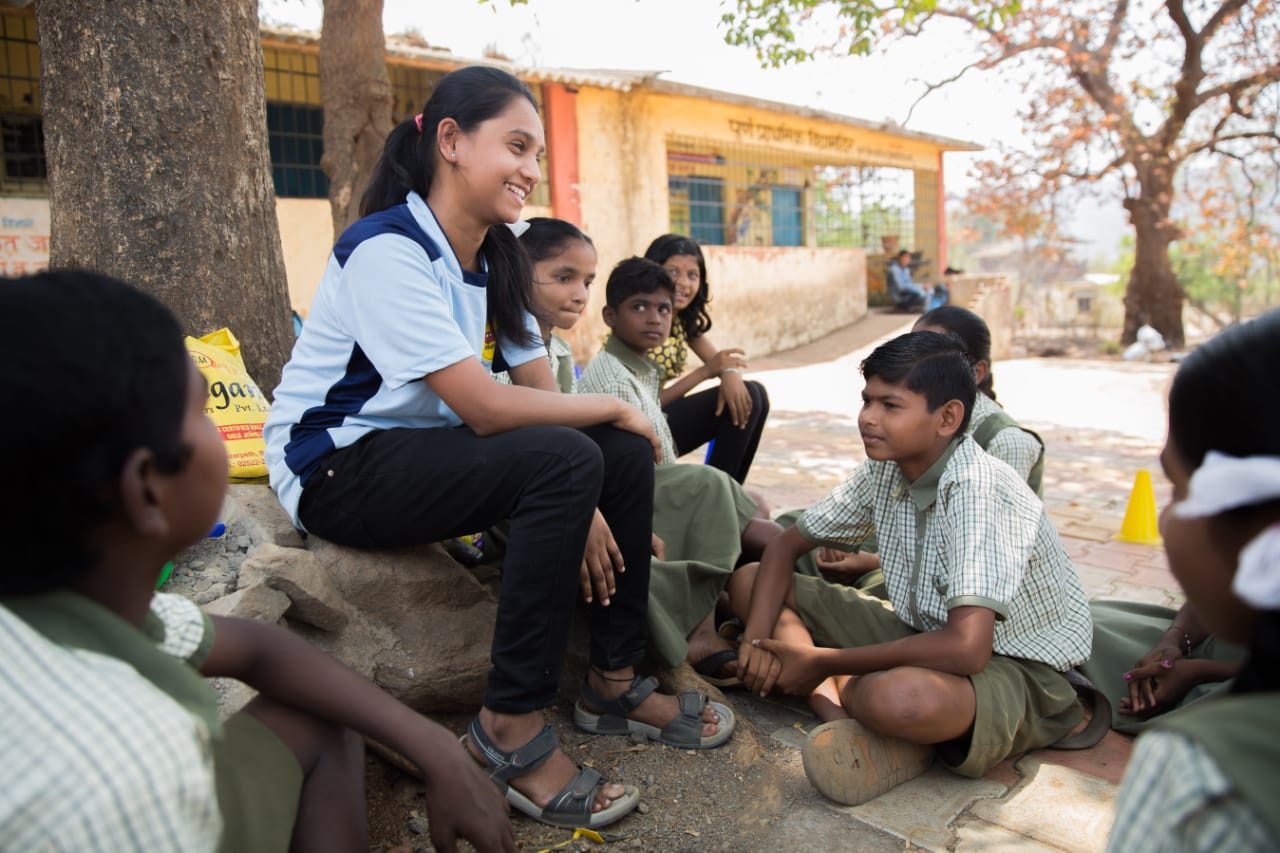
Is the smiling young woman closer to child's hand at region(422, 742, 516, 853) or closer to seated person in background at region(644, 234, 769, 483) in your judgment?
child's hand at region(422, 742, 516, 853)

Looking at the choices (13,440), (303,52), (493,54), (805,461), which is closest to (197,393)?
(13,440)

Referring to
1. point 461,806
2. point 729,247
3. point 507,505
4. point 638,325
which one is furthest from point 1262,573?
point 729,247

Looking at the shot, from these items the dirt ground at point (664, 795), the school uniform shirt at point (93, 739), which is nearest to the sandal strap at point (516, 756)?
the dirt ground at point (664, 795)

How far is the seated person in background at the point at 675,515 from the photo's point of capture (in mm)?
2668

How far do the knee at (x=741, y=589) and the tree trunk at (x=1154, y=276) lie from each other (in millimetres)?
14722

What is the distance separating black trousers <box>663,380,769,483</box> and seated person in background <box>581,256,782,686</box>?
39 centimetres

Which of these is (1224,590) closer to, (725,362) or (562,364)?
(562,364)

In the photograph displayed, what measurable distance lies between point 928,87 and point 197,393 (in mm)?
15485

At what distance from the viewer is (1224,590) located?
3.30 ft

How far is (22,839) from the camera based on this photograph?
2.82 feet

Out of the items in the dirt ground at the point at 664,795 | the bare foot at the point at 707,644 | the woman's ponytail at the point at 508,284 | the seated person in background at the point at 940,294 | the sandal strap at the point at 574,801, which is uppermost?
the seated person in background at the point at 940,294

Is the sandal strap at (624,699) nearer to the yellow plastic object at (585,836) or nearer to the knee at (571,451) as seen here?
the yellow plastic object at (585,836)

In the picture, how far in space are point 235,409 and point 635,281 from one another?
1487mm

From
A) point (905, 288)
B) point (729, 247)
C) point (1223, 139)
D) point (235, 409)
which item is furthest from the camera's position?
point (905, 288)
